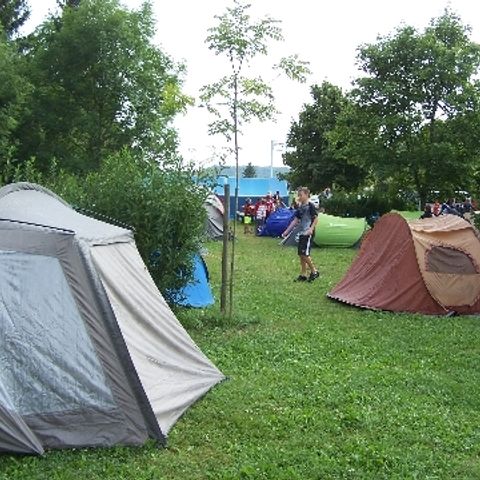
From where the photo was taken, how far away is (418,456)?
4.70 m

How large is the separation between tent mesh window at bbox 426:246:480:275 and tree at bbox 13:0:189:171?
35.0ft

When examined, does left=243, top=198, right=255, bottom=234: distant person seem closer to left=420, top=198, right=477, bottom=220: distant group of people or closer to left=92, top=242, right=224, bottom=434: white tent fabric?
left=420, top=198, right=477, bottom=220: distant group of people

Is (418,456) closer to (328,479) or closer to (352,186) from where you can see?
(328,479)

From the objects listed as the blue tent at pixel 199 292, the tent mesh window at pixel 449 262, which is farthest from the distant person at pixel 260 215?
the tent mesh window at pixel 449 262

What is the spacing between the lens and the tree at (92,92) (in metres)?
19.0

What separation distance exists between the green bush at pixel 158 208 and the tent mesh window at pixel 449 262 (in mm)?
3362

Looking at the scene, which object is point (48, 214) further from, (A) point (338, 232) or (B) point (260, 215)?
(B) point (260, 215)

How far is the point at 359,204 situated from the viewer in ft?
87.2

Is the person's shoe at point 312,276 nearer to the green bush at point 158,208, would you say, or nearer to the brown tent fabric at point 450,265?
the brown tent fabric at point 450,265

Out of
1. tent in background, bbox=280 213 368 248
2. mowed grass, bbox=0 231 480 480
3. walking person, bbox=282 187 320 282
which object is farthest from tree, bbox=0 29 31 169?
mowed grass, bbox=0 231 480 480

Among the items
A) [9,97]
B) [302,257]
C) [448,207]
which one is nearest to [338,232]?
[448,207]

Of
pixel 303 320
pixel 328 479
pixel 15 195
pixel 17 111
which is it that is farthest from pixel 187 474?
pixel 17 111

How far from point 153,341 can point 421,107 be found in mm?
17186

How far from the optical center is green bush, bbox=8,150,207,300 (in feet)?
26.8
